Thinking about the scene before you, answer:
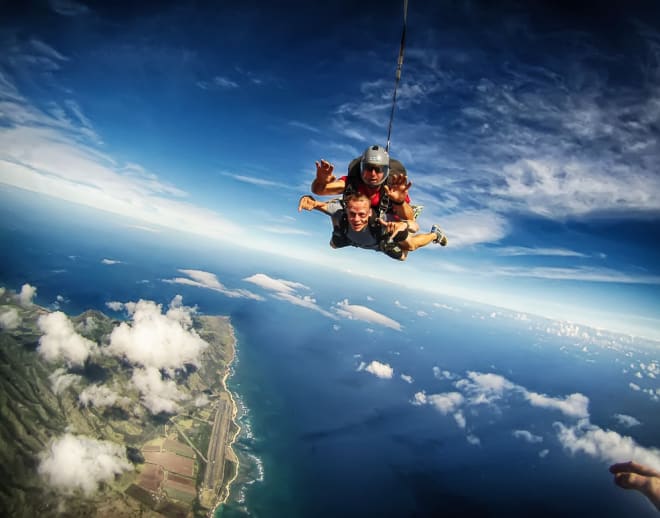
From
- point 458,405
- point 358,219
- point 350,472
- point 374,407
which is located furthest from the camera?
point 458,405

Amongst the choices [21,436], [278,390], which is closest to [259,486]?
[278,390]

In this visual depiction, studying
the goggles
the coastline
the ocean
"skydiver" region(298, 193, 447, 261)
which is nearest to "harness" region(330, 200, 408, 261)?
"skydiver" region(298, 193, 447, 261)

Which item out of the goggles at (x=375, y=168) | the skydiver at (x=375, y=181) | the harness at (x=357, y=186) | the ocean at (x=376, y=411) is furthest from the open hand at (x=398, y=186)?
the ocean at (x=376, y=411)

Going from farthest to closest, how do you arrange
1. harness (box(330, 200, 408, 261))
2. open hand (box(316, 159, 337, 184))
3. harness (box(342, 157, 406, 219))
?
harness (box(330, 200, 408, 261)) < harness (box(342, 157, 406, 219)) < open hand (box(316, 159, 337, 184))

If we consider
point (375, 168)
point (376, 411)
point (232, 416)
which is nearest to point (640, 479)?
point (375, 168)

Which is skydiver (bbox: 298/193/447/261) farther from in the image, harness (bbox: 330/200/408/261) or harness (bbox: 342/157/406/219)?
harness (bbox: 342/157/406/219)

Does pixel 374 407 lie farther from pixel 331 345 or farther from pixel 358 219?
pixel 358 219

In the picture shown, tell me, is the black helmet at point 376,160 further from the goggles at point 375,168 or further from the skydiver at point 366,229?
the skydiver at point 366,229
